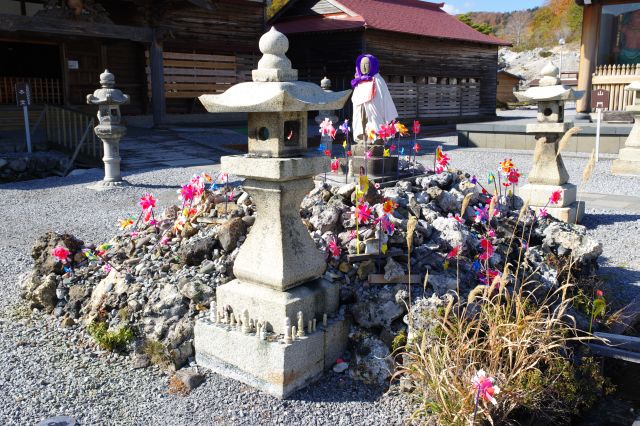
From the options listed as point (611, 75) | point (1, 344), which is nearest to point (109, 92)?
point (1, 344)

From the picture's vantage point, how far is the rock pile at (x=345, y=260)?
427cm

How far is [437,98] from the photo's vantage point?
2388 centimetres

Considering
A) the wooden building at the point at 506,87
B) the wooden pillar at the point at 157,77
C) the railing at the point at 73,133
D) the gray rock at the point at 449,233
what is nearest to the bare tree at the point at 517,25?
the wooden building at the point at 506,87

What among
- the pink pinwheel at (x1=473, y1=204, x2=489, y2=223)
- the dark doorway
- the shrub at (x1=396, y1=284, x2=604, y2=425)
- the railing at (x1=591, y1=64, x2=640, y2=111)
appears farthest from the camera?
the railing at (x1=591, y1=64, x2=640, y2=111)

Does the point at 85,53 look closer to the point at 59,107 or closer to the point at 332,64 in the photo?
the point at 59,107

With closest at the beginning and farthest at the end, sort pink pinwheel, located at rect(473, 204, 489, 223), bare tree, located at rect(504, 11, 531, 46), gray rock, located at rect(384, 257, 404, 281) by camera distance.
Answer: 1. gray rock, located at rect(384, 257, 404, 281)
2. pink pinwheel, located at rect(473, 204, 489, 223)
3. bare tree, located at rect(504, 11, 531, 46)

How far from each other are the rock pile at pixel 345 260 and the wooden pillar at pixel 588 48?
13840mm

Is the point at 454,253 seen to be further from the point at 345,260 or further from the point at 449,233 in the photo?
the point at 345,260

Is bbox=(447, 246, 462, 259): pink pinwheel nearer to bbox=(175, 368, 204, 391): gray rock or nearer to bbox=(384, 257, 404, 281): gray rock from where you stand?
bbox=(384, 257, 404, 281): gray rock

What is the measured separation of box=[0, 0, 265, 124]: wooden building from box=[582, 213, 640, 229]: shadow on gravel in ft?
37.8

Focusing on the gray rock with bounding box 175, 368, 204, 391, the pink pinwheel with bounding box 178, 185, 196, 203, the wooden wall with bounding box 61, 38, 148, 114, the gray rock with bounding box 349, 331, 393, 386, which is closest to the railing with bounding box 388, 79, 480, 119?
the wooden wall with bounding box 61, 38, 148, 114

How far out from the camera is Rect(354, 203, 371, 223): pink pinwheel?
15.5 feet

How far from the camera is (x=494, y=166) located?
13836 millimetres

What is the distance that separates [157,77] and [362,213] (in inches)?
509
